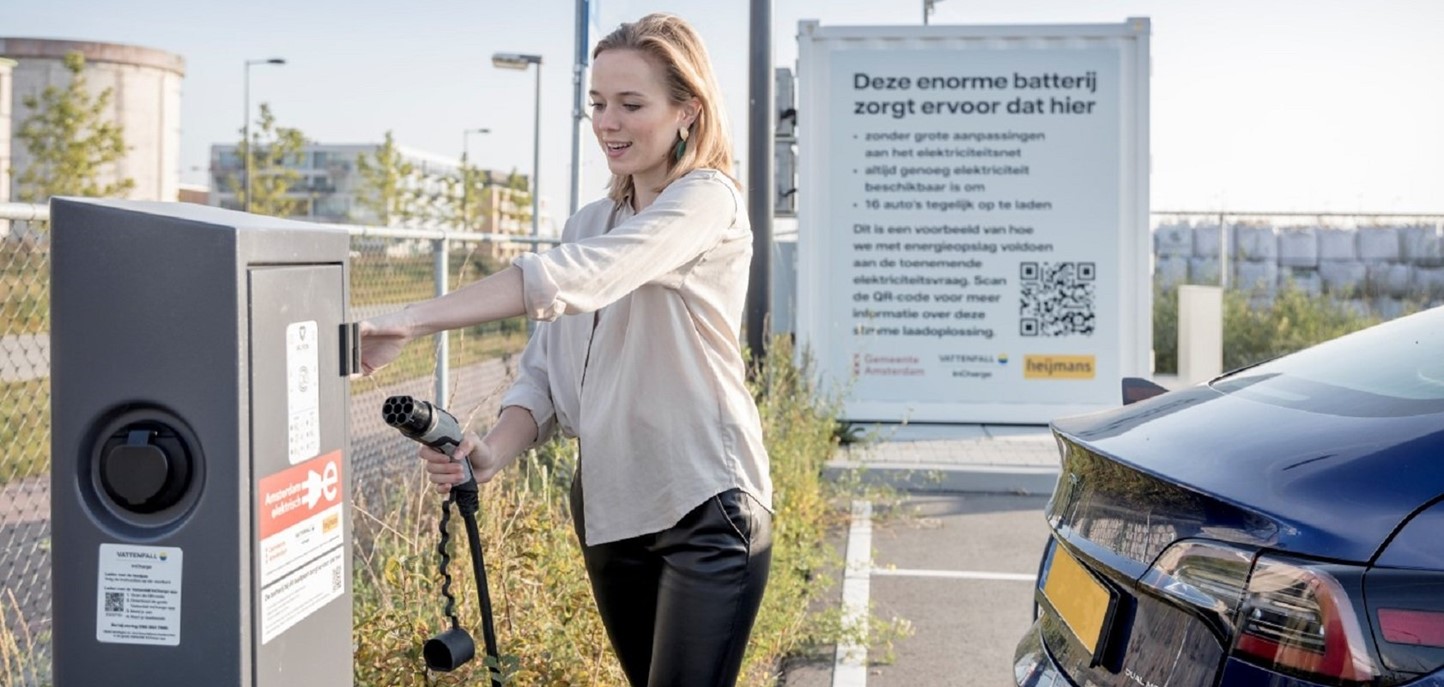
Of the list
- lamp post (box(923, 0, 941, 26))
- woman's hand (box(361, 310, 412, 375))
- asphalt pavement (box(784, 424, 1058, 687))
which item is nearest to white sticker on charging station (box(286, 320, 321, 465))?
woman's hand (box(361, 310, 412, 375))

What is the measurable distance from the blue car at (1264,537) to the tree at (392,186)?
193 feet

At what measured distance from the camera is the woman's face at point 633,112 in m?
2.59

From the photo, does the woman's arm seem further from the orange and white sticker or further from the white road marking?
the white road marking

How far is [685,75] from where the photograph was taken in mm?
2605

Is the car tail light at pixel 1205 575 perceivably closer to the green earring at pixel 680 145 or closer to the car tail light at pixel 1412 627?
the car tail light at pixel 1412 627

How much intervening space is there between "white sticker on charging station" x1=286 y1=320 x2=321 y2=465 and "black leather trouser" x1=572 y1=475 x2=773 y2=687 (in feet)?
2.91

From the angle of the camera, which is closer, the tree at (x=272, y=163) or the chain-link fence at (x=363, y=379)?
the chain-link fence at (x=363, y=379)

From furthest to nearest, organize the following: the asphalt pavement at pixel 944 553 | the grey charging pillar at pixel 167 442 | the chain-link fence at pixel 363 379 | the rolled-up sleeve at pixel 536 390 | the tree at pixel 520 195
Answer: the tree at pixel 520 195, the asphalt pavement at pixel 944 553, the chain-link fence at pixel 363 379, the rolled-up sleeve at pixel 536 390, the grey charging pillar at pixel 167 442

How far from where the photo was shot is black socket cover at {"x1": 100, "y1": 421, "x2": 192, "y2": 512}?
65.4 inches

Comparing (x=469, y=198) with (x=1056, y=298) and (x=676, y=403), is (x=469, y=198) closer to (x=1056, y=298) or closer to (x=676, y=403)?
(x=1056, y=298)

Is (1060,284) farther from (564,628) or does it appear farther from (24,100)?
(24,100)

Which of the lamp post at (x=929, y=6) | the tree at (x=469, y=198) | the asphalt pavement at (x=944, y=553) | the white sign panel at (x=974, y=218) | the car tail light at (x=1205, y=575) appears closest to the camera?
the car tail light at (x=1205, y=575)

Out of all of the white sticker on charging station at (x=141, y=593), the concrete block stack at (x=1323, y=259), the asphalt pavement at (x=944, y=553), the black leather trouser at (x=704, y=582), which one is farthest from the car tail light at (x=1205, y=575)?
the concrete block stack at (x=1323, y=259)

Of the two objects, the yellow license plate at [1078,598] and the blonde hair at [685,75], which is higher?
the blonde hair at [685,75]
